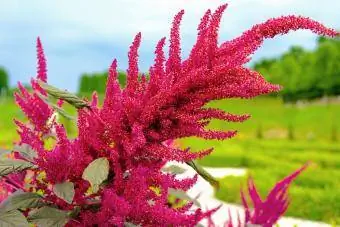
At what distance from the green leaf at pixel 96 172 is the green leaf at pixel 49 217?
12 centimetres

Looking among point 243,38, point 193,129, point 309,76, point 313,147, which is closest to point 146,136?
point 193,129

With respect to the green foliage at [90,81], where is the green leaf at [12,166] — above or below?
below

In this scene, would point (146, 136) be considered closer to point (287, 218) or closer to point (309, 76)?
point (287, 218)

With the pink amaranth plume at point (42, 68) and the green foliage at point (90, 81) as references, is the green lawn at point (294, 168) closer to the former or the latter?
the pink amaranth plume at point (42, 68)

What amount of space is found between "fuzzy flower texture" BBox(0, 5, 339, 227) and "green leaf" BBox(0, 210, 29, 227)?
0.08 meters

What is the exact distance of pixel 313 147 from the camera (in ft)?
73.7

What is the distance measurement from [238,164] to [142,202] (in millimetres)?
16177

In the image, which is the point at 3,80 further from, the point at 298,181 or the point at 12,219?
the point at 12,219

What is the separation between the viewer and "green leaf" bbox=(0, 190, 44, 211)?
51.6 inches

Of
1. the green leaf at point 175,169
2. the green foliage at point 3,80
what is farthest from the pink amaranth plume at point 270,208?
the green foliage at point 3,80

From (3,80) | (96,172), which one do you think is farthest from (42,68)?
(3,80)

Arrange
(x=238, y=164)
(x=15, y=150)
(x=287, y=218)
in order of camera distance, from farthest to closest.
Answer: (x=238, y=164) → (x=287, y=218) → (x=15, y=150)

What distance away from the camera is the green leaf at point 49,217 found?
1271mm

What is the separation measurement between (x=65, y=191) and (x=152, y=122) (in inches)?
8.5
